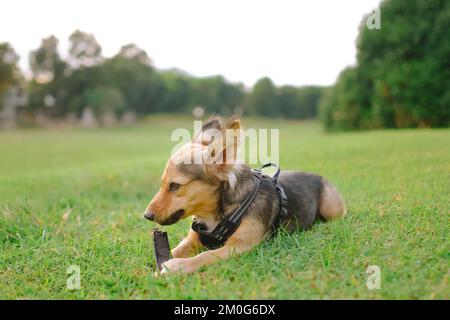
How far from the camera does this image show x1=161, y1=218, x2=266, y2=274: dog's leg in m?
3.62

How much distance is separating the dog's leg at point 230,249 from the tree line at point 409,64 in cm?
2144

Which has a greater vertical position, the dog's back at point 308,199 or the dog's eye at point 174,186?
the dog's eye at point 174,186

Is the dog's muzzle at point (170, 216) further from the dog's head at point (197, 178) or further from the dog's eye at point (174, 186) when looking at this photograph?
the dog's eye at point (174, 186)

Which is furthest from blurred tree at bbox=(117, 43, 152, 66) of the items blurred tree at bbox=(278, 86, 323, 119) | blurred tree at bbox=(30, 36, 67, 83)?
blurred tree at bbox=(278, 86, 323, 119)

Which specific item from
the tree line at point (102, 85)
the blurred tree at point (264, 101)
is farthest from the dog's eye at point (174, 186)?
the tree line at point (102, 85)

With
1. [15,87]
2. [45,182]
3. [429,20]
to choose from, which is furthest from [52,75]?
[45,182]

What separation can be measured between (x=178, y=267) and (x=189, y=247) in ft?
2.18

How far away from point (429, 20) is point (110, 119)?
45.6 metres

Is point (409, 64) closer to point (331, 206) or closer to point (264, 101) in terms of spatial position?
point (331, 206)

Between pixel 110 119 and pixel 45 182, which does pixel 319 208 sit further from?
pixel 110 119

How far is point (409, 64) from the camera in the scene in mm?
23250

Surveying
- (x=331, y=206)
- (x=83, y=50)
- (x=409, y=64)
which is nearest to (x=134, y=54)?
(x=83, y=50)

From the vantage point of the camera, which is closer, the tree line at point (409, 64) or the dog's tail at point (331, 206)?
the dog's tail at point (331, 206)

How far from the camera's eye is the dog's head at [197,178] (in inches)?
153
